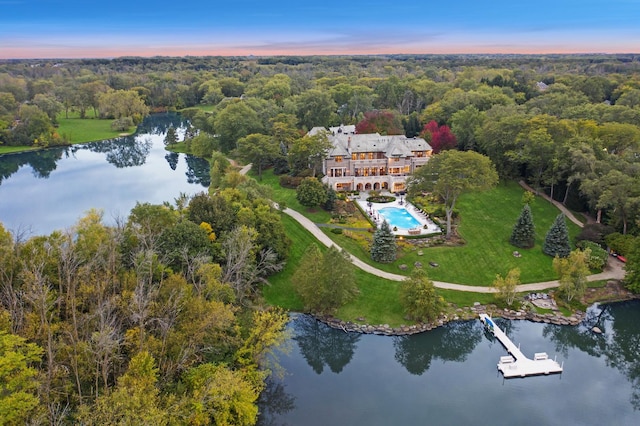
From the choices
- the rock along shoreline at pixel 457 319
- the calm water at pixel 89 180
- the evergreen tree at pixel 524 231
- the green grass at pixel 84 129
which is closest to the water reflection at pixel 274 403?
→ the rock along shoreline at pixel 457 319

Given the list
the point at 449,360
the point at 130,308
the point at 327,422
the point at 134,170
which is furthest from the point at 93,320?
the point at 134,170

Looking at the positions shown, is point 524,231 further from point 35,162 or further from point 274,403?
point 35,162

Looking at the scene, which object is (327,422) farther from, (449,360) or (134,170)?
(134,170)

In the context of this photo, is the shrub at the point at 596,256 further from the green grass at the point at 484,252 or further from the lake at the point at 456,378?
the lake at the point at 456,378

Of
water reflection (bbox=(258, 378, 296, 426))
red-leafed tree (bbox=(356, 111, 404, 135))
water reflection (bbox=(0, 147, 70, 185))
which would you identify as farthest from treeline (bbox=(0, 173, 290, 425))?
water reflection (bbox=(0, 147, 70, 185))

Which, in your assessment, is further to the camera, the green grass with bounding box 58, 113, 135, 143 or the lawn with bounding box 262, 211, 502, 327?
the green grass with bounding box 58, 113, 135, 143

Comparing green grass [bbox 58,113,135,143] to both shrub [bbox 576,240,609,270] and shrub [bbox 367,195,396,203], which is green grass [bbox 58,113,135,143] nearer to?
shrub [bbox 367,195,396,203]
